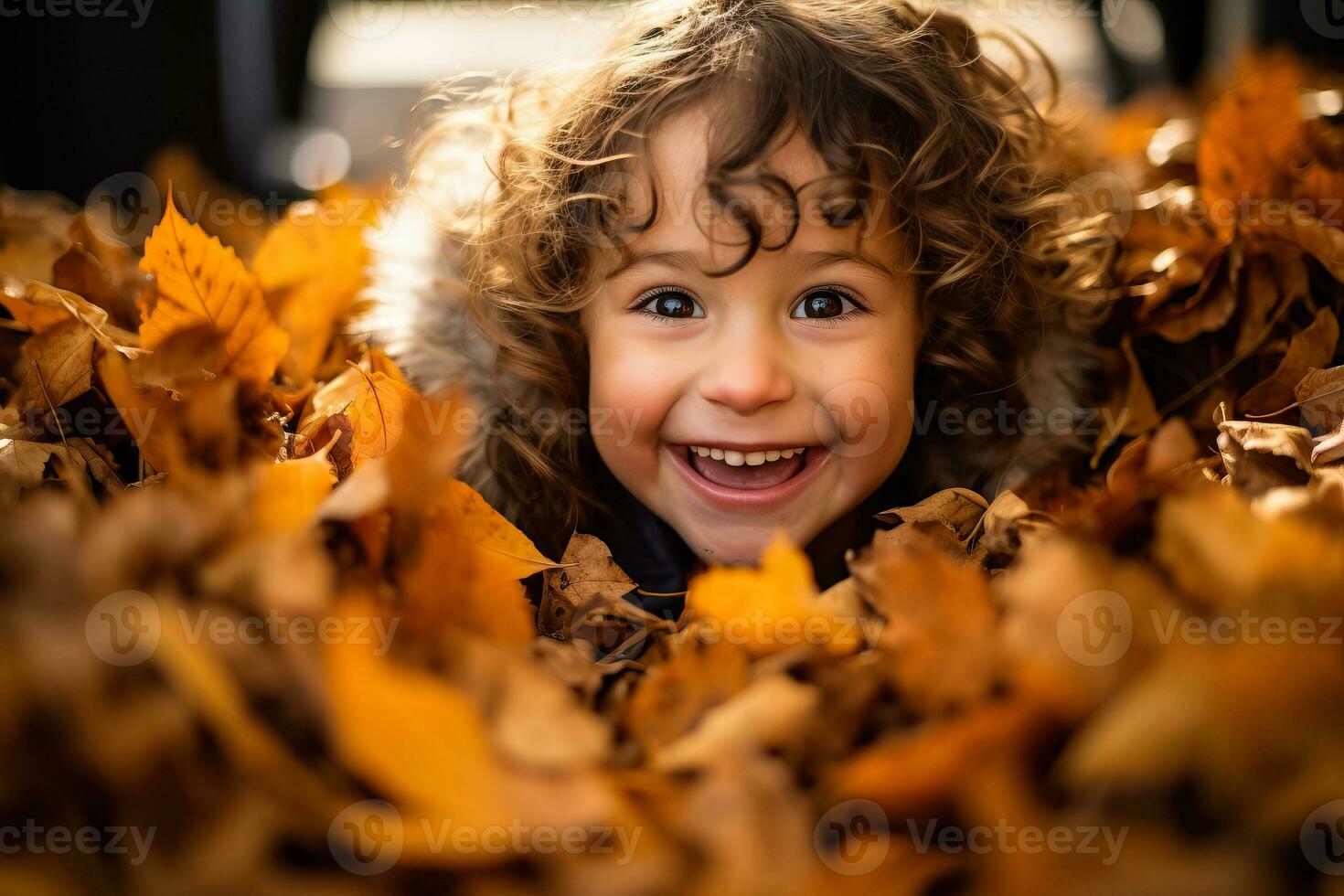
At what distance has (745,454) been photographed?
963 millimetres

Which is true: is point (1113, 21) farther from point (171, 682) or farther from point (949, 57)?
point (171, 682)

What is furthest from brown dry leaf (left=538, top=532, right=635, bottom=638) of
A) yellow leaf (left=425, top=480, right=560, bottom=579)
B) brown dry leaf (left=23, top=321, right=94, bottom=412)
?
brown dry leaf (left=23, top=321, right=94, bottom=412)

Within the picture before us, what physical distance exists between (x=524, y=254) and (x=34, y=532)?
61 cm

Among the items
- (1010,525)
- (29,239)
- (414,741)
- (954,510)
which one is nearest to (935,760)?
(414,741)

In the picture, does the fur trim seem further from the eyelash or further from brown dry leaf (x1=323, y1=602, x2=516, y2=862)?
brown dry leaf (x1=323, y1=602, x2=516, y2=862)

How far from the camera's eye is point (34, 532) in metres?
0.45

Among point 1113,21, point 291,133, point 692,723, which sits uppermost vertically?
point 1113,21

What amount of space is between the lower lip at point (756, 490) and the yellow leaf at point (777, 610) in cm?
38

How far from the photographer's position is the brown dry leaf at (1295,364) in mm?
831

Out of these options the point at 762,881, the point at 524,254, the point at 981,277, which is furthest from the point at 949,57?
the point at 762,881

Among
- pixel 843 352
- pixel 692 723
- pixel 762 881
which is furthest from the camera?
pixel 843 352

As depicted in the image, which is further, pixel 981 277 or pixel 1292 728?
pixel 981 277

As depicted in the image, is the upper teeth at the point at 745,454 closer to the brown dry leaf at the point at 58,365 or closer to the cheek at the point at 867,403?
the cheek at the point at 867,403

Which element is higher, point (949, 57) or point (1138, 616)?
point (949, 57)
